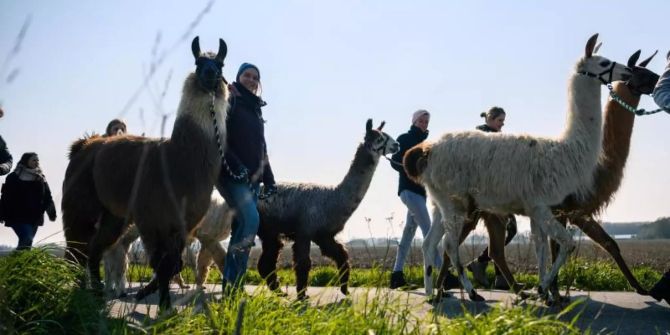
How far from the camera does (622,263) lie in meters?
7.17

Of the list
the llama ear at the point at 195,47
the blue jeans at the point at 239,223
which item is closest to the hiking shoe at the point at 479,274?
the blue jeans at the point at 239,223

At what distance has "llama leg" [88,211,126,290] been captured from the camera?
6.24 metres

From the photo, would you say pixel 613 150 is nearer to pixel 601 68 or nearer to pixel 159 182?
pixel 601 68

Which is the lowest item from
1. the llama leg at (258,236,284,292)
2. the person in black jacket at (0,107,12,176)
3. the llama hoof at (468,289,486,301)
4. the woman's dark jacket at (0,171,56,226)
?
the llama hoof at (468,289,486,301)

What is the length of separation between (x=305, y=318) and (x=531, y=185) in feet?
10.8

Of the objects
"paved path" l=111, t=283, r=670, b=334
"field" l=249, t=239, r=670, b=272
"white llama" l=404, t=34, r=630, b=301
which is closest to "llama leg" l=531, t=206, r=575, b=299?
"white llama" l=404, t=34, r=630, b=301

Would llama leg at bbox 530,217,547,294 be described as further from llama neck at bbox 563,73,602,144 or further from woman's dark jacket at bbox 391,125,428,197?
woman's dark jacket at bbox 391,125,428,197

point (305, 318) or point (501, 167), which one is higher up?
point (501, 167)

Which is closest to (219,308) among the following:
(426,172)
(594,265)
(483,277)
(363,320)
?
(363,320)

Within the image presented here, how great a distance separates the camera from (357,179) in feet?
26.9

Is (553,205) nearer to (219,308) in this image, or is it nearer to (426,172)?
(426,172)

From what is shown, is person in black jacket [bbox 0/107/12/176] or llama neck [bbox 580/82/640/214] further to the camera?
llama neck [bbox 580/82/640/214]

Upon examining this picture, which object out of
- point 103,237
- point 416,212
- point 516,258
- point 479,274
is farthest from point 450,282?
point 516,258

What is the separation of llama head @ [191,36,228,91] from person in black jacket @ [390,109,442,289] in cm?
374
